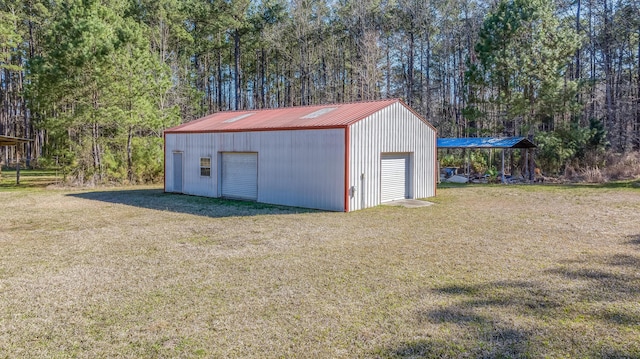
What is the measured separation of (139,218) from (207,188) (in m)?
5.19

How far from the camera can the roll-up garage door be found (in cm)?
1443

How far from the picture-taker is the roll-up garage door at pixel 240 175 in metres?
14.4

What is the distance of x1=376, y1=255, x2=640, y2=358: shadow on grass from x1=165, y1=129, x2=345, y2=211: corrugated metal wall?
6.76 meters

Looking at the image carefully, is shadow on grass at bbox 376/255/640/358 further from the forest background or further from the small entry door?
the forest background

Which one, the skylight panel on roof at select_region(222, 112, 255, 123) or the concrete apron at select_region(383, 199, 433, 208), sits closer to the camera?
the concrete apron at select_region(383, 199, 433, 208)

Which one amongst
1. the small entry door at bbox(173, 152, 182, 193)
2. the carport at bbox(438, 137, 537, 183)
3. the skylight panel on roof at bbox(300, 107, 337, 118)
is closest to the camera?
the skylight panel on roof at bbox(300, 107, 337, 118)

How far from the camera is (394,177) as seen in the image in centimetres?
1416

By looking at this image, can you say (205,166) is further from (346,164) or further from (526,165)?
(526,165)

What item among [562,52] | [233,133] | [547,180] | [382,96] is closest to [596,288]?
[233,133]

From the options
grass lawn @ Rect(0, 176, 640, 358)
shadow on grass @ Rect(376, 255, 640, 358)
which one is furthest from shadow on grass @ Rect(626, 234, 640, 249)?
shadow on grass @ Rect(376, 255, 640, 358)

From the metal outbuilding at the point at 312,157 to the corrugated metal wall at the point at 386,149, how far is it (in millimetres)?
29

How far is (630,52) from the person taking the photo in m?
29.7

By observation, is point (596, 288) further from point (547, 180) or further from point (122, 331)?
point (547, 180)

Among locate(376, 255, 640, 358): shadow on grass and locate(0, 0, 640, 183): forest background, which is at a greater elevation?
locate(0, 0, 640, 183): forest background
